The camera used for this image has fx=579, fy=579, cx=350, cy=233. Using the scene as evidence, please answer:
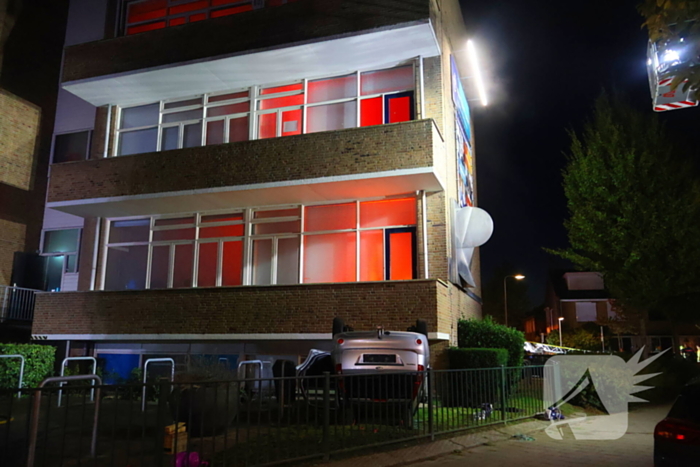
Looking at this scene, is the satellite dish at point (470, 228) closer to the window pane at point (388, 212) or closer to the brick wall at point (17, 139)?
the window pane at point (388, 212)

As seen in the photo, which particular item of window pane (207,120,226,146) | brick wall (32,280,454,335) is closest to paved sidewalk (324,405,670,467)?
brick wall (32,280,454,335)

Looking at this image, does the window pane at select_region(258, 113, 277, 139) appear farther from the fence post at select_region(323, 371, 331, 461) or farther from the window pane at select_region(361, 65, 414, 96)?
the fence post at select_region(323, 371, 331, 461)

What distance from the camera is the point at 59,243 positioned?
2038cm

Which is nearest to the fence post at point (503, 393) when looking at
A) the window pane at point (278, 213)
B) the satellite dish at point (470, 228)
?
the satellite dish at point (470, 228)

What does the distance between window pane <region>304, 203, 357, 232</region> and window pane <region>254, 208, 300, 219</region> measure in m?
0.36

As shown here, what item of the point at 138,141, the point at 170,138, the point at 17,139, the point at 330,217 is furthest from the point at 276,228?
the point at 17,139

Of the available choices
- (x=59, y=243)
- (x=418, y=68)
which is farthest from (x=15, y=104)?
(x=418, y=68)

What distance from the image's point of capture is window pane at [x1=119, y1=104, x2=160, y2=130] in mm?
18391

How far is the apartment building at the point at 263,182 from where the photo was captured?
47.9ft

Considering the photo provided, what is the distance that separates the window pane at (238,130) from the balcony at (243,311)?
4.62 m

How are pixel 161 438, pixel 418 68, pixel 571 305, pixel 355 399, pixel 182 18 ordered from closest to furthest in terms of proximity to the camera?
pixel 161 438 < pixel 355 399 < pixel 418 68 < pixel 182 18 < pixel 571 305

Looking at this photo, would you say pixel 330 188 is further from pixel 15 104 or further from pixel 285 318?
pixel 15 104

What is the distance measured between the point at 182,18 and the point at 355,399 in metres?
14.7

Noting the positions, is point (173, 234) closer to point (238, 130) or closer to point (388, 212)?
point (238, 130)
